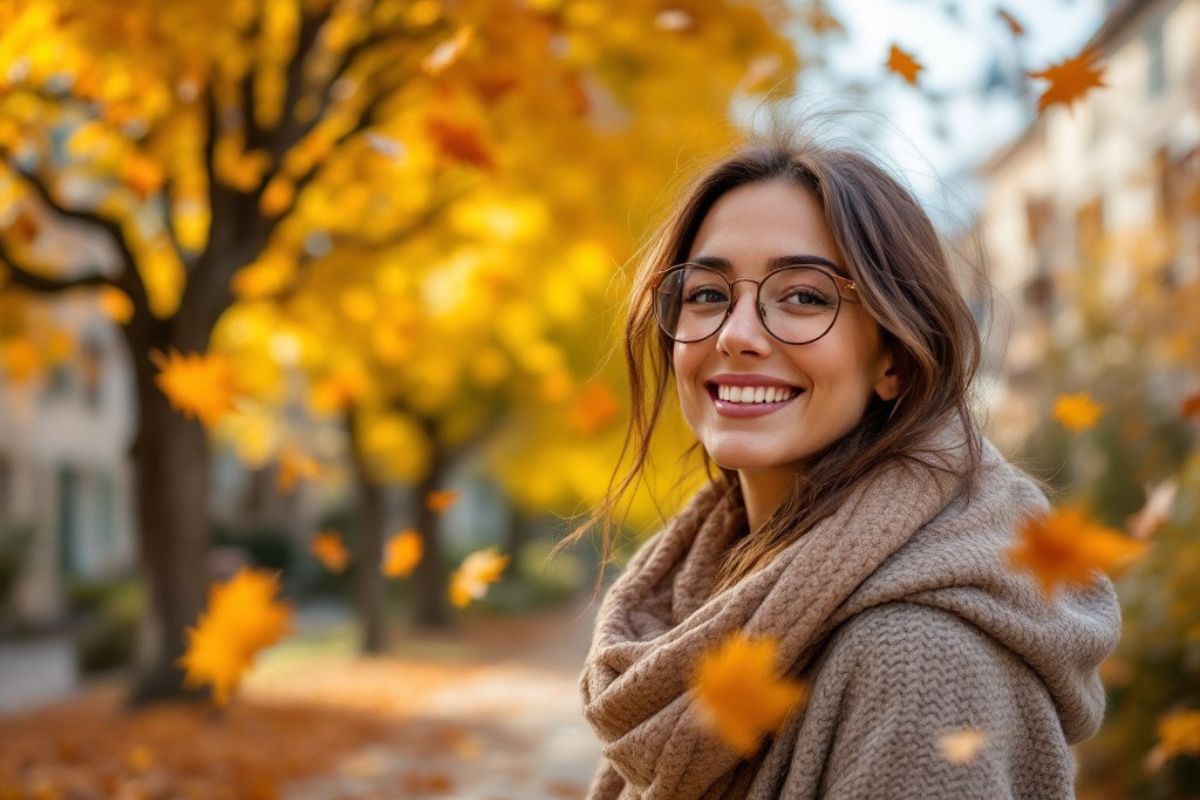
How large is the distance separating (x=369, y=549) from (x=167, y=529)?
23.8 ft

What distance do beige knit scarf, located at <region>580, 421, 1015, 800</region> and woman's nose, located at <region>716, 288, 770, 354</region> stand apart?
1.00ft

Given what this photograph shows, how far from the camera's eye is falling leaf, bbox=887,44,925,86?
357 centimetres

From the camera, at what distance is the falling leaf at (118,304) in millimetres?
8945

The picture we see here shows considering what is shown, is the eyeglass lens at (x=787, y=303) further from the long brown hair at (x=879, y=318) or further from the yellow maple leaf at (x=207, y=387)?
the yellow maple leaf at (x=207, y=387)

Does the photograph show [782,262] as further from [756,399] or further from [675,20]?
[675,20]

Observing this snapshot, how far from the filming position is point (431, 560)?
19438 mm

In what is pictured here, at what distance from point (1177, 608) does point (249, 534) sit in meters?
27.6

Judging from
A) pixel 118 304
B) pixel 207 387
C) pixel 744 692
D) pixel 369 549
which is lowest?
pixel 744 692

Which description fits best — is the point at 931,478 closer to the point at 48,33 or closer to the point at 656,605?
the point at 656,605

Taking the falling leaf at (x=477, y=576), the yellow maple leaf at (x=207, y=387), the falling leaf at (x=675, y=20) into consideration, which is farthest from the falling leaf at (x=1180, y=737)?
the falling leaf at (x=675, y=20)

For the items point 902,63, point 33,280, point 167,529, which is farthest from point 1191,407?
point 33,280

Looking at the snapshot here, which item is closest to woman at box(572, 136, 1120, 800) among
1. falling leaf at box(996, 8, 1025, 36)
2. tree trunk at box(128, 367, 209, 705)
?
falling leaf at box(996, 8, 1025, 36)

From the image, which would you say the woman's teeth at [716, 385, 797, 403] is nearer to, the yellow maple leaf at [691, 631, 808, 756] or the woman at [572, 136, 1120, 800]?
the woman at [572, 136, 1120, 800]

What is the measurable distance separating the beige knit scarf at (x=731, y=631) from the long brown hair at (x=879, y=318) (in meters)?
0.06
